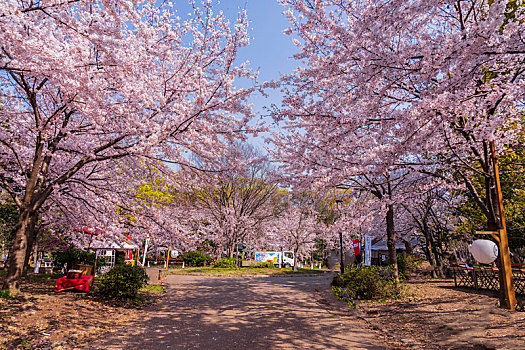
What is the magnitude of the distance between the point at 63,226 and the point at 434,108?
44.0 ft

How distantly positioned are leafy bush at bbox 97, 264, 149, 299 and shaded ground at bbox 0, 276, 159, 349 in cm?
42

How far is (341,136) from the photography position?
6.66m

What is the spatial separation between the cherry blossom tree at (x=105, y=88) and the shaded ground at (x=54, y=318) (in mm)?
1198

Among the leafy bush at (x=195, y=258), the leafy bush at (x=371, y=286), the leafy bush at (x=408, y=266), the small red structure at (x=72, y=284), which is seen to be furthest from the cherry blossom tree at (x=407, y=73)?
the leafy bush at (x=195, y=258)

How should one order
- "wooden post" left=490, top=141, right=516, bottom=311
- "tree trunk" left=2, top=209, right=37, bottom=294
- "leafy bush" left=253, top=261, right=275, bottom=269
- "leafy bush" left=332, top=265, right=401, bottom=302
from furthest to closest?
"leafy bush" left=253, top=261, right=275, bottom=269 < "leafy bush" left=332, top=265, right=401, bottom=302 < "tree trunk" left=2, top=209, right=37, bottom=294 < "wooden post" left=490, top=141, right=516, bottom=311

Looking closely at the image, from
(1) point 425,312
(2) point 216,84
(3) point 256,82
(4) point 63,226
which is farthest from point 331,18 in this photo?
(4) point 63,226

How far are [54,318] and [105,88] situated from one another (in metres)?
5.42

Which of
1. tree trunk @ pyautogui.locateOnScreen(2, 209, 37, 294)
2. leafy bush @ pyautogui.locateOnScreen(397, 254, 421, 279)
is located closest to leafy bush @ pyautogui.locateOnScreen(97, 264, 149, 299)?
tree trunk @ pyautogui.locateOnScreen(2, 209, 37, 294)

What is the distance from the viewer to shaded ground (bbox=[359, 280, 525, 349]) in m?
5.28

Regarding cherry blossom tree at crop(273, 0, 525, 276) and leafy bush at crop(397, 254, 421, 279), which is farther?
leafy bush at crop(397, 254, 421, 279)

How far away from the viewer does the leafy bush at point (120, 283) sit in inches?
371

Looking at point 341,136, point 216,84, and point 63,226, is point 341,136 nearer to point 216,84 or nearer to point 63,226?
point 216,84

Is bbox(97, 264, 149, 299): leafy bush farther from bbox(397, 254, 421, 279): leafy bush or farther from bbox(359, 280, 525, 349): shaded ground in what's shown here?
bbox(397, 254, 421, 279): leafy bush

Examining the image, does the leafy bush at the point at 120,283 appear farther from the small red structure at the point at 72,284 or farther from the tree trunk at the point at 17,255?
the tree trunk at the point at 17,255
